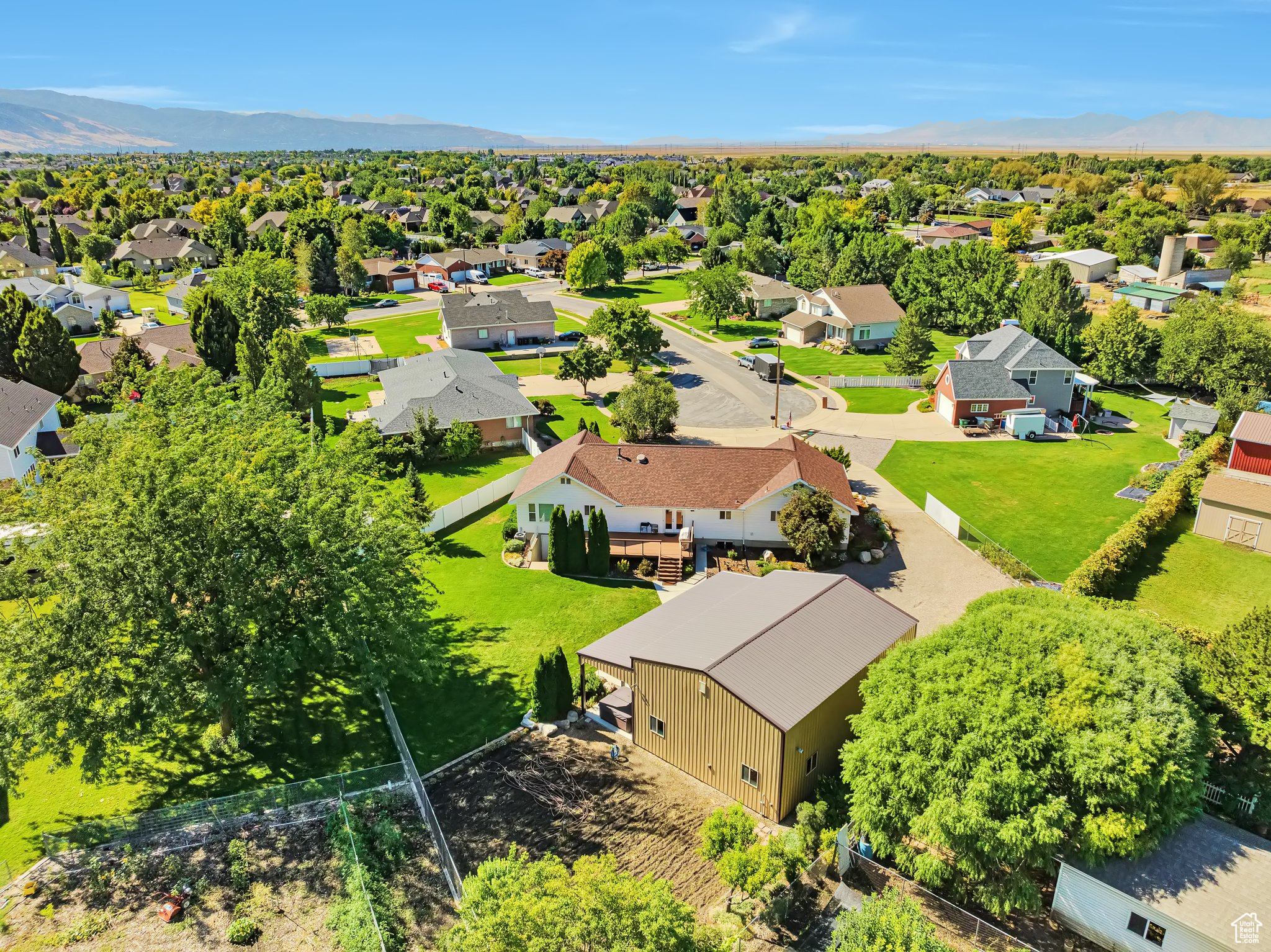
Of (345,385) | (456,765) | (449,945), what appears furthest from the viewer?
(345,385)

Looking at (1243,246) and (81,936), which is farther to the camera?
(1243,246)

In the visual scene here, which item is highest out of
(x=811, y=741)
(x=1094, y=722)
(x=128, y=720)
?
(x=1094, y=722)

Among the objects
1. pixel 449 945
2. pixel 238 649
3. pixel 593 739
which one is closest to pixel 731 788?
pixel 593 739

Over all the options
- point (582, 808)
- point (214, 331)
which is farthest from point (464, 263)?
point (582, 808)

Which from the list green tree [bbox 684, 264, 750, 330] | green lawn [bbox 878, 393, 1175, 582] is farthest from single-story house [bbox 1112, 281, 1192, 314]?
green tree [bbox 684, 264, 750, 330]

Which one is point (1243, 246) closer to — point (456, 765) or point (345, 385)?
point (345, 385)
